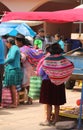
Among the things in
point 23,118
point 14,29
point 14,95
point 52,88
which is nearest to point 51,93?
point 52,88

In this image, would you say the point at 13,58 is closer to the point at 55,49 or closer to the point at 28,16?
the point at 55,49

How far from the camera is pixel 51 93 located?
24.0 feet

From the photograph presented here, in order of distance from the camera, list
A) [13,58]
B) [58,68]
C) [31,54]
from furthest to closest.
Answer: [31,54]
[13,58]
[58,68]

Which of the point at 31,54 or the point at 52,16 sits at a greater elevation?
the point at 52,16

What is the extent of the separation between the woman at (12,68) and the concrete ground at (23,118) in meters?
0.43

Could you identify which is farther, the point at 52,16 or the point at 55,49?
the point at 55,49

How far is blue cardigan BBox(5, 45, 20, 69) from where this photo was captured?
888cm

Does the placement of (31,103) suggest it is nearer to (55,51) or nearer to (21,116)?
(21,116)

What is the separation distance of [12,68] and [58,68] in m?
2.28

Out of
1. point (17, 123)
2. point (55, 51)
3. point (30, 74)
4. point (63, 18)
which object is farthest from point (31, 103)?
point (63, 18)

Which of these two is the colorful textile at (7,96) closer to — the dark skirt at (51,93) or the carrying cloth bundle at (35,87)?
the carrying cloth bundle at (35,87)

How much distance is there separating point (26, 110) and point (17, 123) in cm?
123

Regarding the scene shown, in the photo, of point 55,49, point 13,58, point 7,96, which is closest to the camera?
point 55,49

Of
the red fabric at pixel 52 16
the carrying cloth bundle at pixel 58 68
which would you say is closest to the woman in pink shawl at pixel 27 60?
the carrying cloth bundle at pixel 58 68
